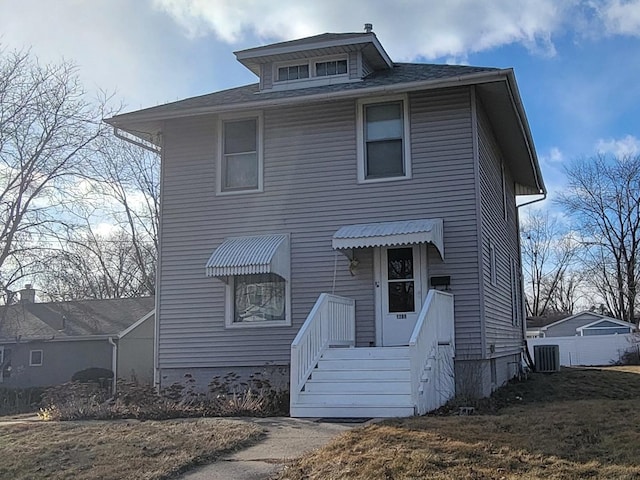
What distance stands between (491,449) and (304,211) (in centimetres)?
709

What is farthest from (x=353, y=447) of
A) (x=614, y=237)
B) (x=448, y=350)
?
(x=614, y=237)

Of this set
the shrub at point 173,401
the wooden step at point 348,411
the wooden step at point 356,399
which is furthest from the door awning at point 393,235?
the wooden step at point 348,411

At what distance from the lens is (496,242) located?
13867 millimetres

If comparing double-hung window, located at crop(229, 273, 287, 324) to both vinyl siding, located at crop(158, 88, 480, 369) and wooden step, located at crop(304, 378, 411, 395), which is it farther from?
wooden step, located at crop(304, 378, 411, 395)

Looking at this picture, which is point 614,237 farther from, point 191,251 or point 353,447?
point 353,447

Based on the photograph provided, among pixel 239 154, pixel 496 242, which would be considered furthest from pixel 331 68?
pixel 496 242

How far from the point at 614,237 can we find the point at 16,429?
39.2 metres

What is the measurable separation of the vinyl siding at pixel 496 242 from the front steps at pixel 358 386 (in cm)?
261

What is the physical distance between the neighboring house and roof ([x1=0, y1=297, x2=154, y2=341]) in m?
21.3

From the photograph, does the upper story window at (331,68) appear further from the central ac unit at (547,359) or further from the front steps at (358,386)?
the central ac unit at (547,359)

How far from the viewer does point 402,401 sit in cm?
881

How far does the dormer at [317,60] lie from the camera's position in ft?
43.0

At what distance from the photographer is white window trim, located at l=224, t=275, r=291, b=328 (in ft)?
39.9

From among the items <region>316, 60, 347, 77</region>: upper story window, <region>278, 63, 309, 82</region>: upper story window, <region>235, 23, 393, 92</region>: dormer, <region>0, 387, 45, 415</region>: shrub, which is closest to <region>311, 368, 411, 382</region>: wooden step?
<region>235, 23, 393, 92</region>: dormer
